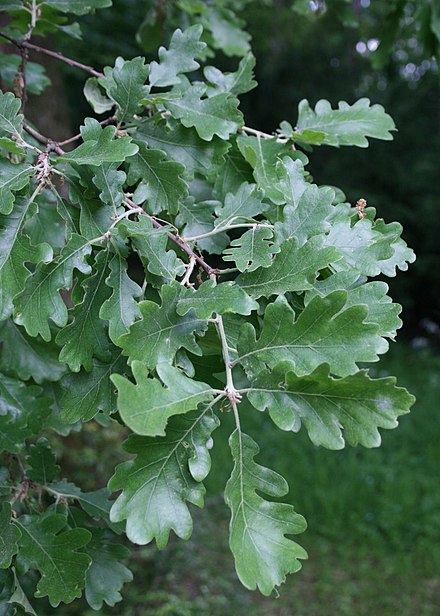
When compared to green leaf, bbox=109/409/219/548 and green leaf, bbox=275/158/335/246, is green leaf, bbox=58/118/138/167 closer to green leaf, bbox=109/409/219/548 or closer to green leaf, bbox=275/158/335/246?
green leaf, bbox=275/158/335/246

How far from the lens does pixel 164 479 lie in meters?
1.00

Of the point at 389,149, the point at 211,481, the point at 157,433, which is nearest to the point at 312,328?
the point at 157,433

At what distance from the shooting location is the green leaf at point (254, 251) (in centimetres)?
109

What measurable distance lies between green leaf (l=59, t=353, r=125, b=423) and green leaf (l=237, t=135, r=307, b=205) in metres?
0.43

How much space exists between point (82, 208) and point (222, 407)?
438 millimetres

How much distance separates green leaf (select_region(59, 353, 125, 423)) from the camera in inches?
44.8

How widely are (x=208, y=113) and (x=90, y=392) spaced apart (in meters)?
0.60

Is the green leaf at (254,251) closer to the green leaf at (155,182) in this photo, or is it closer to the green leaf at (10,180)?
the green leaf at (155,182)

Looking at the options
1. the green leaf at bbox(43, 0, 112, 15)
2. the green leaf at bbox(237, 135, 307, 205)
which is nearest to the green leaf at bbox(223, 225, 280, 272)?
the green leaf at bbox(237, 135, 307, 205)

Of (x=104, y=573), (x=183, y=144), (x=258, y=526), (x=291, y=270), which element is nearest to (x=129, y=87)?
(x=183, y=144)

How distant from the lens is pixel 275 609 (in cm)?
403

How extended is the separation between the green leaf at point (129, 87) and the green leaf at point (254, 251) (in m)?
0.37

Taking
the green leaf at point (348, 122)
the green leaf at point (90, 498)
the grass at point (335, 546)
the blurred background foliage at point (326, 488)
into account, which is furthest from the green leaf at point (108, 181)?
the grass at point (335, 546)

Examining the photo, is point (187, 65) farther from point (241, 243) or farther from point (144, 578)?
point (144, 578)
